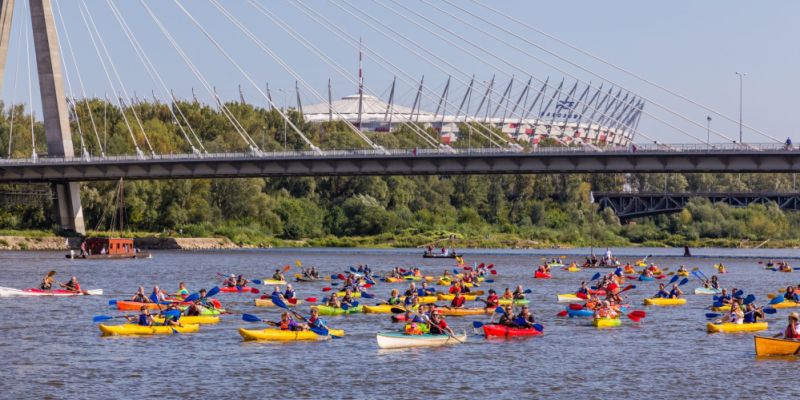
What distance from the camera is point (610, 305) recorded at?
184 feet

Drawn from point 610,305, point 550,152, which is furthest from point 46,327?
point 550,152

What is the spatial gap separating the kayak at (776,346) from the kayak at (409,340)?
35.0ft

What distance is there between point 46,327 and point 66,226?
6897cm

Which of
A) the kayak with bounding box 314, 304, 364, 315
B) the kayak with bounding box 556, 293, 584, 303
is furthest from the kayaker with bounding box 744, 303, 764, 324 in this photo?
the kayak with bounding box 314, 304, 364, 315

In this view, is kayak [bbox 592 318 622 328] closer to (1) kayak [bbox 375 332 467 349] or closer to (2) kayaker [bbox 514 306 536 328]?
(2) kayaker [bbox 514 306 536 328]

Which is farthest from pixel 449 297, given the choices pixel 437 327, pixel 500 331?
pixel 437 327

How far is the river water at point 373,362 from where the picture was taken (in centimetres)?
3681

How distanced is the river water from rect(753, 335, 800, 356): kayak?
1.29 feet

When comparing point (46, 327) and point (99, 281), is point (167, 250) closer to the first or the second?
point (99, 281)

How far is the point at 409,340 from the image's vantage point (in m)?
45.6

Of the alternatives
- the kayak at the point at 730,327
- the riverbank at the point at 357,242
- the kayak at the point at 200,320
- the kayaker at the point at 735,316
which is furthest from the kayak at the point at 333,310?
the riverbank at the point at 357,242

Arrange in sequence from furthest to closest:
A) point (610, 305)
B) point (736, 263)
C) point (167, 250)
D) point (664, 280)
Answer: point (167, 250)
point (736, 263)
point (664, 280)
point (610, 305)

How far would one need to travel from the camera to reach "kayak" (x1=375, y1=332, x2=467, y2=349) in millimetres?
45031

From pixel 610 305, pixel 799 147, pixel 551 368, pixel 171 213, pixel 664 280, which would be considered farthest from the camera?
pixel 171 213
